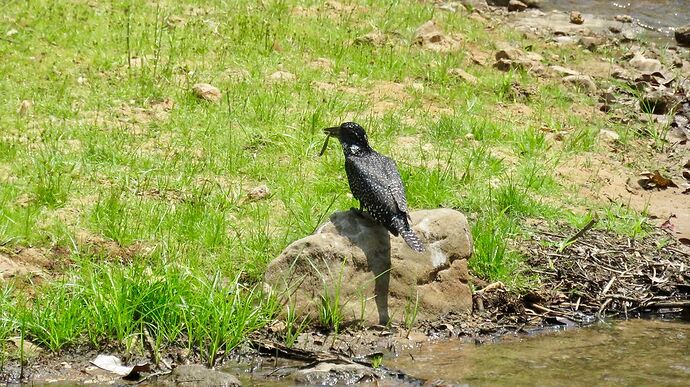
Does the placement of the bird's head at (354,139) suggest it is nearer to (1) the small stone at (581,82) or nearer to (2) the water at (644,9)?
(1) the small stone at (581,82)

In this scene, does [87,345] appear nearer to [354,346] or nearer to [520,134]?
[354,346]

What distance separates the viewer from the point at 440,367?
5.98 m

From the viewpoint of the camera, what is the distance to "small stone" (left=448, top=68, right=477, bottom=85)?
34.6 ft

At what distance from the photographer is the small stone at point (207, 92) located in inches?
368

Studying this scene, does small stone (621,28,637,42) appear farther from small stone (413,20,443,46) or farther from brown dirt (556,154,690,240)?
brown dirt (556,154,690,240)

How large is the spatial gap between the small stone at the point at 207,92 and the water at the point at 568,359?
3864 mm

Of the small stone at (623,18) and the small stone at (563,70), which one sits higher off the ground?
the small stone at (563,70)

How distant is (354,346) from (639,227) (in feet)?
9.16

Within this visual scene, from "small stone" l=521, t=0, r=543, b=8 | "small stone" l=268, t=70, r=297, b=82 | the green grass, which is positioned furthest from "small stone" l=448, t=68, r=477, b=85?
"small stone" l=521, t=0, r=543, b=8

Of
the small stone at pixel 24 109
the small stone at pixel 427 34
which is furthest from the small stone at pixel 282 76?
the small stone at pixel 24 109

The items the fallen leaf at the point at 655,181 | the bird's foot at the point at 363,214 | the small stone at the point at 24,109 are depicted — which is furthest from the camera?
the fallen leaf at the point at 655,181

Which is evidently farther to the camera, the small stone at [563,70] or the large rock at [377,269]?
the small stone at [563,70]

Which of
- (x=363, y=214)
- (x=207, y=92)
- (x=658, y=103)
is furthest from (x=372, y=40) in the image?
(x=363, y=214)

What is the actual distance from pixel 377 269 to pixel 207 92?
3.52 meters
